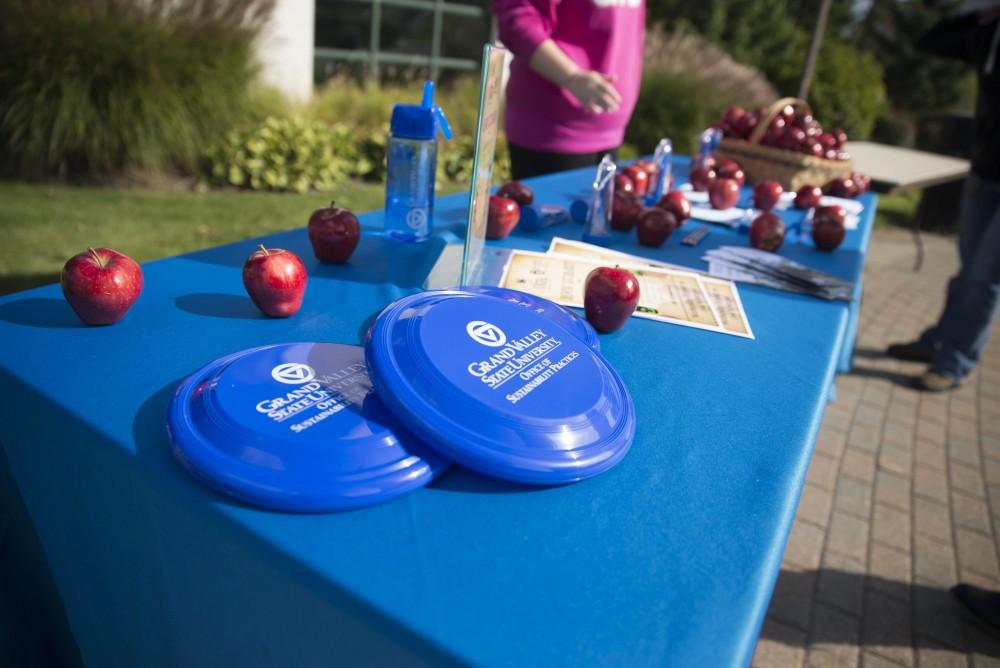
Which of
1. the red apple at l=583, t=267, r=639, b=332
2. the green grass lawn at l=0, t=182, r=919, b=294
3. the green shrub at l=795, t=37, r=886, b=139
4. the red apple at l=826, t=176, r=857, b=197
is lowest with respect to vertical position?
the green grass lawn at l=0, t=182, r=919, b=294

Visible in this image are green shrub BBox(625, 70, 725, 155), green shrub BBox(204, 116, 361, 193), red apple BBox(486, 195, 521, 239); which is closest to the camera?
red apple BBox(486, 195, 521, 239)

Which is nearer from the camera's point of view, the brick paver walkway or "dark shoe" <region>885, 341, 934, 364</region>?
the brick paver walkway

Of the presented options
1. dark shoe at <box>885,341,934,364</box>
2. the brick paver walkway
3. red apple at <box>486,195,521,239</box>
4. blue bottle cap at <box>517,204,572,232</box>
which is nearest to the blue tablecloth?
red apple at <box>486,195,521,239</box>

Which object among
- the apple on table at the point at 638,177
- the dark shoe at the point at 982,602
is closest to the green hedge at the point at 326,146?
the apple on table at the point at 638,177

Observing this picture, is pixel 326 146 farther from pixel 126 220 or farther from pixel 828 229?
pixel 828 229

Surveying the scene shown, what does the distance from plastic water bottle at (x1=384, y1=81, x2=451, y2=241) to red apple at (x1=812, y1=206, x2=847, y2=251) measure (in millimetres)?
1245

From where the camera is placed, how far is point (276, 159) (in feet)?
19.2

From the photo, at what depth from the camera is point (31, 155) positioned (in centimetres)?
519

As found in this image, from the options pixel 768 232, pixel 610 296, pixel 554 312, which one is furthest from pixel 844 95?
pixel 554 312

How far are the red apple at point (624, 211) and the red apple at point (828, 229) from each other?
580 millimetres

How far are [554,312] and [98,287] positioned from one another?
765 millimetres

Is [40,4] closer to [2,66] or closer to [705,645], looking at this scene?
[2,66]

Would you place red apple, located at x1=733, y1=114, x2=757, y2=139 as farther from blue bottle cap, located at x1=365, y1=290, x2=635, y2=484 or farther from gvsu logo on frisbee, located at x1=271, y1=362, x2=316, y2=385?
gvsu logo on frisbee, located at x1=271, y1=362, x2=316, y2=385

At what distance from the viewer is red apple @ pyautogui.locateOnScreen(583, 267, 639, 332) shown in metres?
1.28
